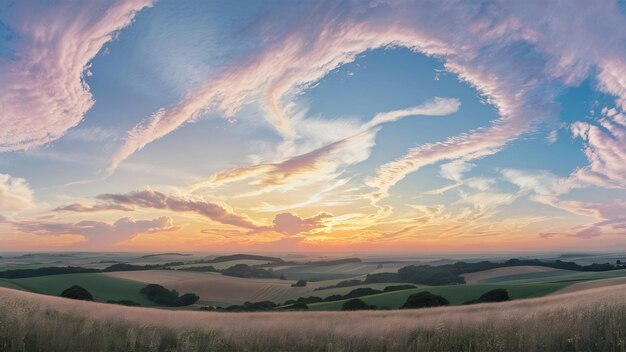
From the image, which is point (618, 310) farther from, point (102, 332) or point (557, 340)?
point (102, 332)

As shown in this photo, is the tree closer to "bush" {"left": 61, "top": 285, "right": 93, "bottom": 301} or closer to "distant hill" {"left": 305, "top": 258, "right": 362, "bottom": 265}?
"bush" {"left": 61, "top": 285, "right": 93, "bottom": 301}

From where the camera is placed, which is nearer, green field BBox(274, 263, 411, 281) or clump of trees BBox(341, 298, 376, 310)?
clump of trees BBox(341, 298, 376, 310)

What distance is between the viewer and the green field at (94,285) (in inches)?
3216

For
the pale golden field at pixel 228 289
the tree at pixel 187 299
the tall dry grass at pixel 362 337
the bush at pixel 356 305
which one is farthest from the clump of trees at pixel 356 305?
the tree at pixel 187 299

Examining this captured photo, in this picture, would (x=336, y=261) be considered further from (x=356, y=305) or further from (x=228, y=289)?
(x=356, y=305)

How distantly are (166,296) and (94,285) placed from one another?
1572 centimetres

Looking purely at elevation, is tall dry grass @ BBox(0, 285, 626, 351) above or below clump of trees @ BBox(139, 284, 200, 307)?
above

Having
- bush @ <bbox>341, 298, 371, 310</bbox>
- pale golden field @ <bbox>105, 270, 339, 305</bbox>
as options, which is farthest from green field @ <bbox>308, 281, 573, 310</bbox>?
pale golden field @ <bbox>105, 270, 339, 305</bbox>

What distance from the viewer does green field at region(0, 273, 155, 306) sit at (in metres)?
81.7

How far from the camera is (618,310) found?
13055 mm

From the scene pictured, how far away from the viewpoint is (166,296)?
306 ft

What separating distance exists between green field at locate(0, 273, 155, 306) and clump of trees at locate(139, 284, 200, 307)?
144 centimetres

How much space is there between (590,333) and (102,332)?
12811 mm

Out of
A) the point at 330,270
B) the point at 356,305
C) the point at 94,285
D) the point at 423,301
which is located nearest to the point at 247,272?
the point at 330,270
